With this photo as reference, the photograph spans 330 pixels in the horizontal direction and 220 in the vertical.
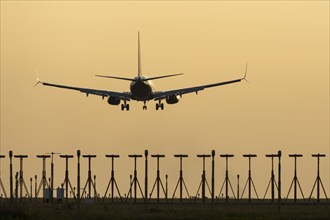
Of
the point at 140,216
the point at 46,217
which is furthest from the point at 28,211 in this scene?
the point at 140,216

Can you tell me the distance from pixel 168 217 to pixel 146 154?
80.0 ft

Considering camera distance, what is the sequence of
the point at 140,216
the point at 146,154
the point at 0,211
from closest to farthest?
the point at 0,211
the point at 140,216
the point at 146,154

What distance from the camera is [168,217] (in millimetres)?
150250

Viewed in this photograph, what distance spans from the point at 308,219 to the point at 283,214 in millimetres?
14576

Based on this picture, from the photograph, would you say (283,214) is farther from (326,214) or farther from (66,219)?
(66,219)

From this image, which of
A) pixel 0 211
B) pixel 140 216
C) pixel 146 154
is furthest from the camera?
pixel 146 154

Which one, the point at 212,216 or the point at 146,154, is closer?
the point at 212,216

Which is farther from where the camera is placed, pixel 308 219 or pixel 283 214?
pixel 283 214

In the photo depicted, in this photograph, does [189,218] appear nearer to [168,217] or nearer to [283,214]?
[168,217]

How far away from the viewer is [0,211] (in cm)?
14238

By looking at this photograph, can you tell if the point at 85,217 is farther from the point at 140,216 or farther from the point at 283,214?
the point at 283,214

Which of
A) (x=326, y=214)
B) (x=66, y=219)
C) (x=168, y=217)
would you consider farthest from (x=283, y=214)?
(x=66, y=219)

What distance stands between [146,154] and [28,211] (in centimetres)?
3144

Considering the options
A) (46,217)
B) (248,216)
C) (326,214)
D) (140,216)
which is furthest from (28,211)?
(326,214)
